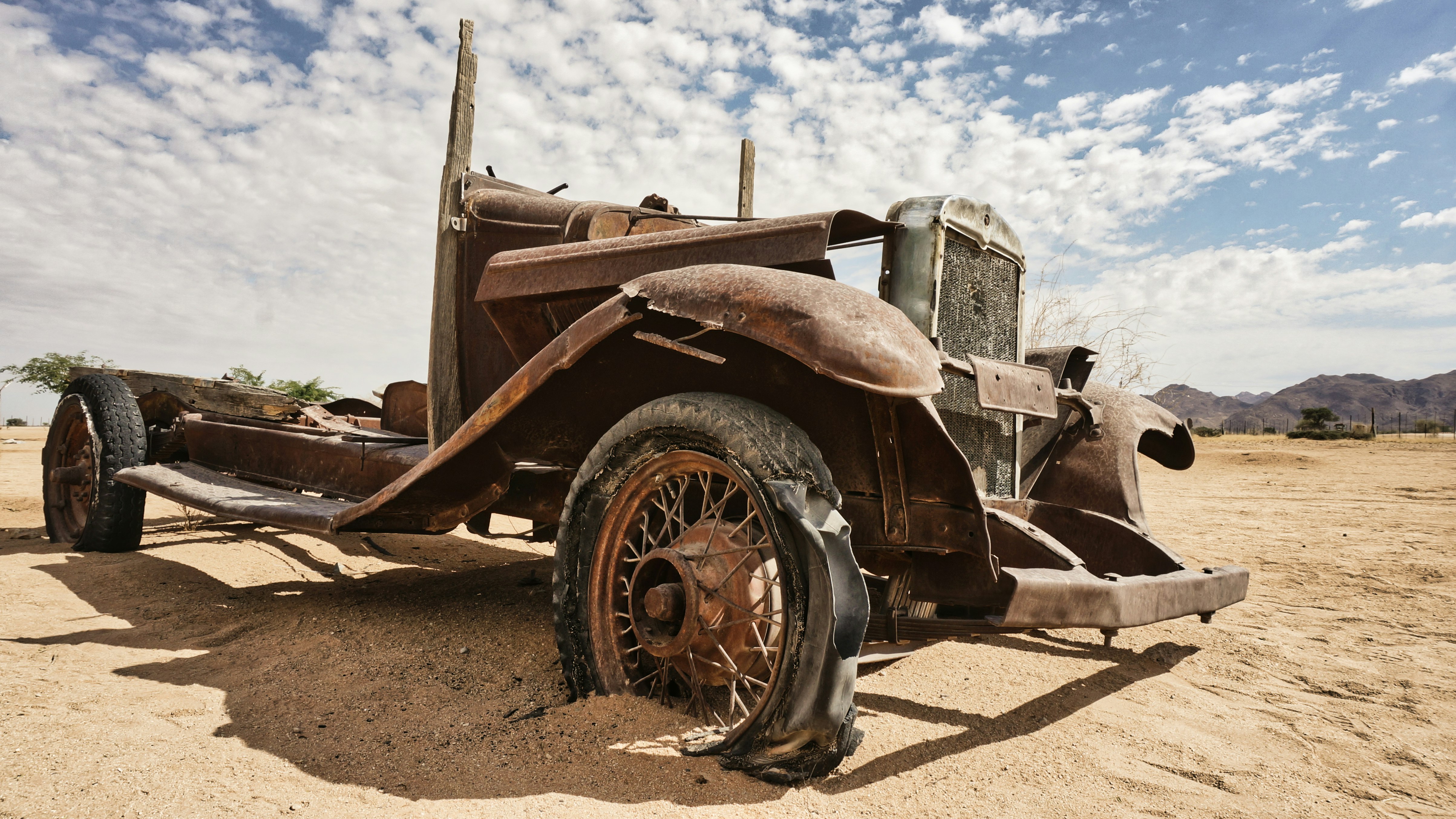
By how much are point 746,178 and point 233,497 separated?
4.51m

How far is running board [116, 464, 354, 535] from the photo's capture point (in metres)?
3.00

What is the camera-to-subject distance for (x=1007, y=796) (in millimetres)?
1764

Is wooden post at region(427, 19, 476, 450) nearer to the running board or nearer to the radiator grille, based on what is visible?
the running board

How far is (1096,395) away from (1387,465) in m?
13.0

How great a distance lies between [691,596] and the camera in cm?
185

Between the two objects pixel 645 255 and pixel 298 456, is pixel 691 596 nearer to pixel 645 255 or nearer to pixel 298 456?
pixel 645 255

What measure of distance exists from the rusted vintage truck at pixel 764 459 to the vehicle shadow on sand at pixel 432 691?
16 cm

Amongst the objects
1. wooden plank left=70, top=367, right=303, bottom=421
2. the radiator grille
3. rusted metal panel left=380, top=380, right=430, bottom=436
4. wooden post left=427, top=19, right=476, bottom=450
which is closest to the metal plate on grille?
the radiator grille

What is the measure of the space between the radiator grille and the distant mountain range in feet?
311

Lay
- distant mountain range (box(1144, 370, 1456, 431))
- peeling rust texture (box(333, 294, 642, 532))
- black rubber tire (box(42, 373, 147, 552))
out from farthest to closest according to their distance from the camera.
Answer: distant mountain range (box(1144, 370, 1456, 431)), black rubber tire (box(42, 373, 147, 552)), peeling rust texture (box(333, 294, 642, 532))

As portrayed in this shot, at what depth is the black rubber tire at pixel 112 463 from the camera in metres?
4.46

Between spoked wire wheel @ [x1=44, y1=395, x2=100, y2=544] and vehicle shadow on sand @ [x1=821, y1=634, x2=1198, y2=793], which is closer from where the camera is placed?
vehicle shadow on sand @ [x1=821, y1=634, x2=1198, y2=793]

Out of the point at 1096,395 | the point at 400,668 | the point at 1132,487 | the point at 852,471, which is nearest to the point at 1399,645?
the point at 1132,487

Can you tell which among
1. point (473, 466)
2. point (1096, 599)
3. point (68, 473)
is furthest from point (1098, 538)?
point (68, 473)
